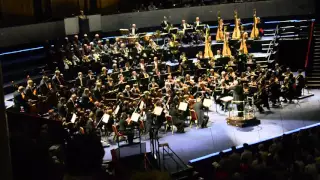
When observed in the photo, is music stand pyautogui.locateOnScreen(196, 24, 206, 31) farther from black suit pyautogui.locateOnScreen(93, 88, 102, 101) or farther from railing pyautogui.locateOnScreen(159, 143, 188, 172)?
railing pyautogui.locateOnScreen(159, 143, 188, 172)

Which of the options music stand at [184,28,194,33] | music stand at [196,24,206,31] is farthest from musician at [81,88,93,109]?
music stand at [196,24,206,31]

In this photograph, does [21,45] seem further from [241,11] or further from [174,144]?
[241,11]

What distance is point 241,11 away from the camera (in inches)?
1008

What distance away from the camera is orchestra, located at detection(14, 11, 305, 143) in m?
15.2

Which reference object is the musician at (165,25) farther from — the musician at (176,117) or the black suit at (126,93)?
the musician at (176,117)

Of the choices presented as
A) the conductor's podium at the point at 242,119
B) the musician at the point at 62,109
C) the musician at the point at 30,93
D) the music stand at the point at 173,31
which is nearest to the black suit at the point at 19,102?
the musician at the point at 30,93

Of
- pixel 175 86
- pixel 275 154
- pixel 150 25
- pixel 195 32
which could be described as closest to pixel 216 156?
pixel 275 154

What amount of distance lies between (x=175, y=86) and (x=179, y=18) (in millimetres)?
9156

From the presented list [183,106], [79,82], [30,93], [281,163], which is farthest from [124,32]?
[281,163]

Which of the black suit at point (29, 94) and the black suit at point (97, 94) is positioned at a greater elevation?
the black suit at point (29, 94)

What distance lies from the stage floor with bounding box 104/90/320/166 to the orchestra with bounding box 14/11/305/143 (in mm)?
421

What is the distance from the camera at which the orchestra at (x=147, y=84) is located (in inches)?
598

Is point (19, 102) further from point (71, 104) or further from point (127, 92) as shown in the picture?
point (127, 92)

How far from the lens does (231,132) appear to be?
1560cm
